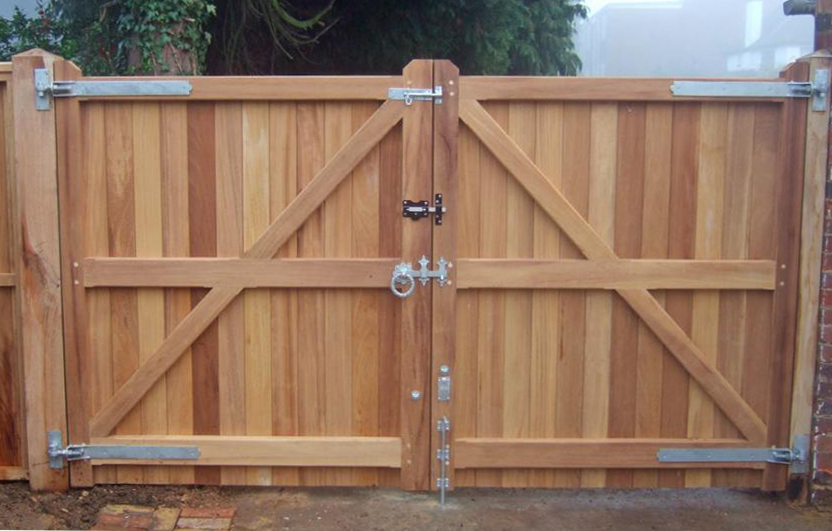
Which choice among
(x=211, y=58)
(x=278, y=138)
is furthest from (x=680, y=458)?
(x=211, y=58)

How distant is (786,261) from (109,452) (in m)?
3.53

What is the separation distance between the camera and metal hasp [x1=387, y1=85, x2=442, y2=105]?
411cm

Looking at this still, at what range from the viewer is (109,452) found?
4.34 m

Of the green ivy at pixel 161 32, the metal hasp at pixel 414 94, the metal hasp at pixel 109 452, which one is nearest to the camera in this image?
the metal hasp at pixel 414 94

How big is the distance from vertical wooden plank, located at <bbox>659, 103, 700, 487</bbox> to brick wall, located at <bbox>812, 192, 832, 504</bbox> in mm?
627

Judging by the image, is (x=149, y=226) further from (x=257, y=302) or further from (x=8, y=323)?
(x=8, y=323)

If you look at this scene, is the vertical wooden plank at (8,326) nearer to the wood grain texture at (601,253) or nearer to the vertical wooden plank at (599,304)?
the wood grain texture at (601,253)

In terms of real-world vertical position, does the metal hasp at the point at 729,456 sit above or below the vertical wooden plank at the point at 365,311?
below

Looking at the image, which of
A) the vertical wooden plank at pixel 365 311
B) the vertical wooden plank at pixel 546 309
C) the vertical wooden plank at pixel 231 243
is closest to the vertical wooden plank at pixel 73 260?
the vertical wooden plank at pixel 231 243

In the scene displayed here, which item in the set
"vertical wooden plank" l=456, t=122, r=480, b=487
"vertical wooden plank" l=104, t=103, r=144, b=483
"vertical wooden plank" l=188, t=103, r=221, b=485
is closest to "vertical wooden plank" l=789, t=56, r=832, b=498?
"vertical wooden plank" l=456, t=122, r=480, b=487

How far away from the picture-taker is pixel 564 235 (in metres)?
4.23

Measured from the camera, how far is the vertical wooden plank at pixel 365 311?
4.20m

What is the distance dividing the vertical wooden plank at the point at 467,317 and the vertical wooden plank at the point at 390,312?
11.5 inches

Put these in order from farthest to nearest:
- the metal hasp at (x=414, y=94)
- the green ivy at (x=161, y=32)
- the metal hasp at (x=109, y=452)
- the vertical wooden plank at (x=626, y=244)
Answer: the green ivy at (x=161, y=32) < the metal hasp at (x=109, y=452) < the vertical wooden plank at (x=626, y=244) < the metal hasp at (x=414, y=94)
